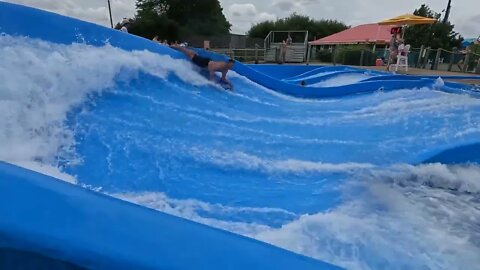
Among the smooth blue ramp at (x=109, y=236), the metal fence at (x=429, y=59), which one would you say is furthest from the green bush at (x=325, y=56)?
the smooth blue ramp at (x=109, y=236)

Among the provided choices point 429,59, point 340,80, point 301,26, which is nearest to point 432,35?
point 429,59

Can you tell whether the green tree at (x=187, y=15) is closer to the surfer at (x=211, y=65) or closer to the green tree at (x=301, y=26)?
the green tree at (x=301, y=26)

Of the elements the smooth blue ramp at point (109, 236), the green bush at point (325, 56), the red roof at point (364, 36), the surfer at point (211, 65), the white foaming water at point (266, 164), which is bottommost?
the white foaming water at point (266, 164)

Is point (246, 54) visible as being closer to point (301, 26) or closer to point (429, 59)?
point (429, 59)

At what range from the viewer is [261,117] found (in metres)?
4.76

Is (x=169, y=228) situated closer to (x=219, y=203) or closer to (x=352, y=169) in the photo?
(x=219, y=203)

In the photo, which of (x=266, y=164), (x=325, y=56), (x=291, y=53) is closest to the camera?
(x=266, y=164)

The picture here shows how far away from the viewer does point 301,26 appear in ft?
135

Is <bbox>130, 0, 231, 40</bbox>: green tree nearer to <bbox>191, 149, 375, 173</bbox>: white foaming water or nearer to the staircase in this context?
the staircase

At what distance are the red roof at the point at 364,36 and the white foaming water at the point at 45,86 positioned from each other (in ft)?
69.4

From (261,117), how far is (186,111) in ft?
3.42

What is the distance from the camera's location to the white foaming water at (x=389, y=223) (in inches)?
68.2

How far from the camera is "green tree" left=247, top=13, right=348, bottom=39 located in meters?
40.6

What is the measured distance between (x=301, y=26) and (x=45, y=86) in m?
40.3
